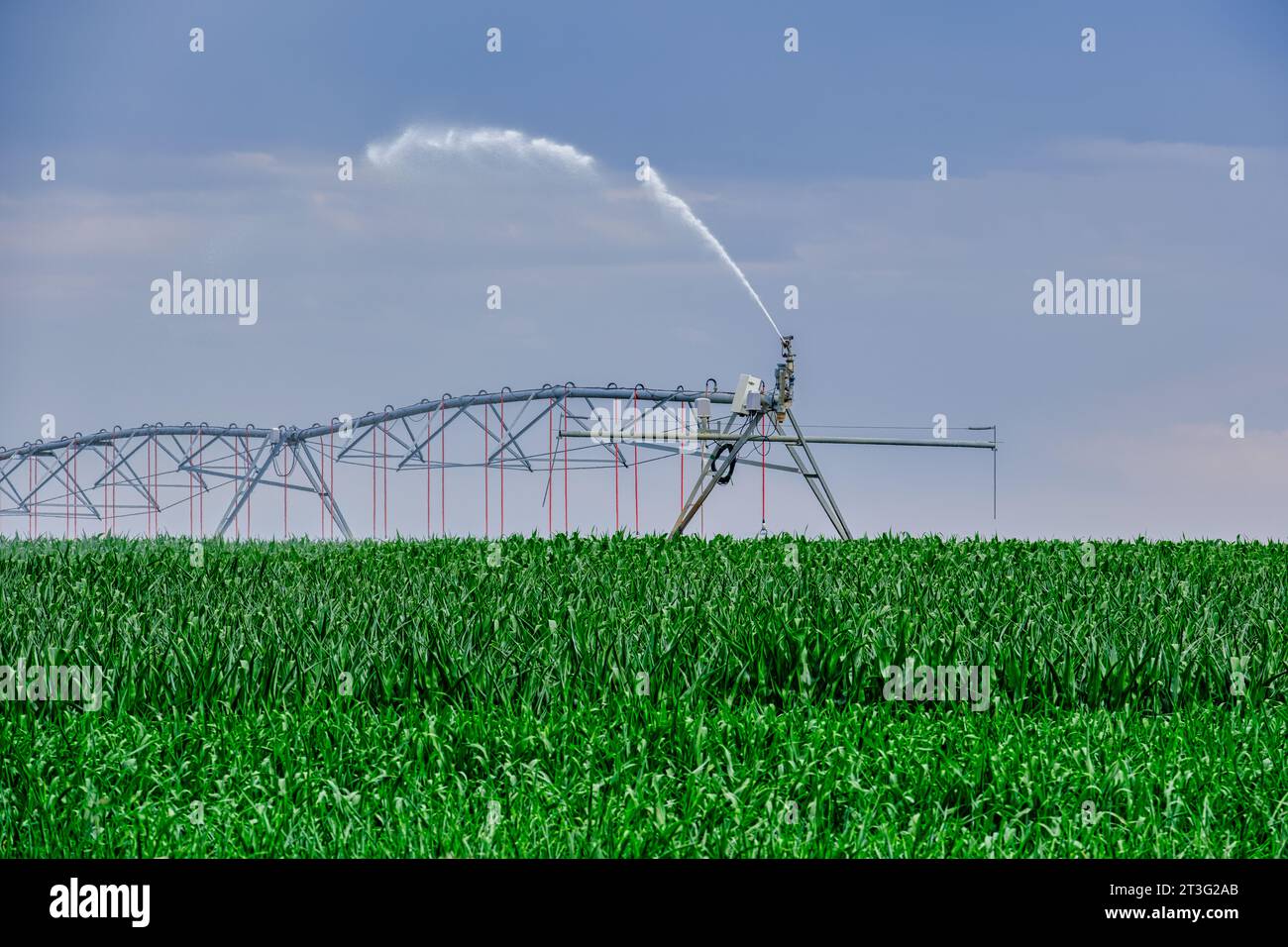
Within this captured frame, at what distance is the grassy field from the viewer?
362 cm

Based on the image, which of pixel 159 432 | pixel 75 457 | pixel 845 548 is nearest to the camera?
pixel 845 548

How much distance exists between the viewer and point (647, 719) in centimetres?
468

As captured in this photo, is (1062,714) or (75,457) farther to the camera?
(75,457)

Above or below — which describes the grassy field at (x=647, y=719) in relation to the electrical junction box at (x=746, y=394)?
below

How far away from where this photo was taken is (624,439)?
14.7 m

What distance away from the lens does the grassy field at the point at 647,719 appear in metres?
3.62

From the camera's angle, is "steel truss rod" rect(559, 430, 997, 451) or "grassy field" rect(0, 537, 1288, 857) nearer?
"grassy field" rect(0, 537, 1288, 857)

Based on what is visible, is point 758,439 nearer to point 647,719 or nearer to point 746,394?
point 746,394
